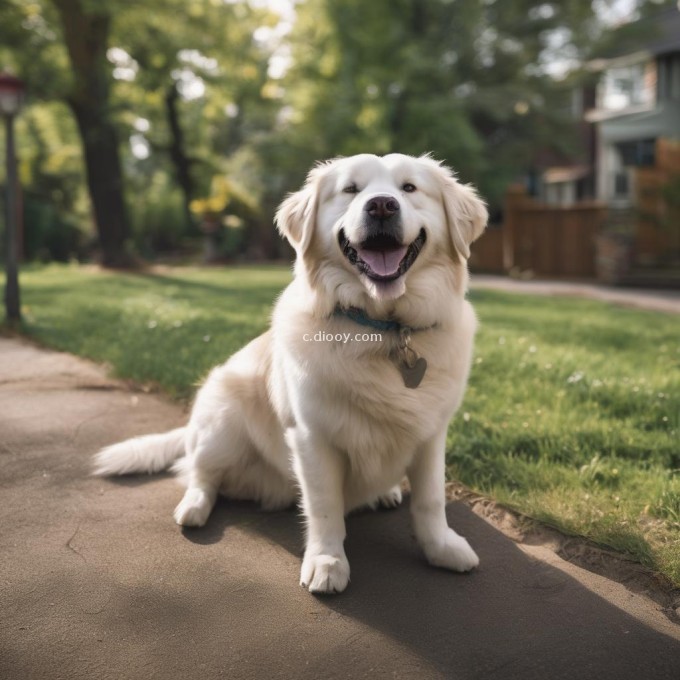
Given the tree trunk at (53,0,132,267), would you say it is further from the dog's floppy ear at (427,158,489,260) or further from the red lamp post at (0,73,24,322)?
the dog's floppy ear at (427,158,489,260)

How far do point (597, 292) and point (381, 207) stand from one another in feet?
35.8

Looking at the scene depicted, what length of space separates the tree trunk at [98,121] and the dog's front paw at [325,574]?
13214mm

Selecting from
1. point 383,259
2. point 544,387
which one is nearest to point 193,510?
Answer: point 383,259

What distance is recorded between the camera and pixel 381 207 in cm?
243

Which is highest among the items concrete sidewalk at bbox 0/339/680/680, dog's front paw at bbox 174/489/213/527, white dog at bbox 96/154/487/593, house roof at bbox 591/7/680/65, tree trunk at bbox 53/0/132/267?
house roof at bbox 591/7/680/65

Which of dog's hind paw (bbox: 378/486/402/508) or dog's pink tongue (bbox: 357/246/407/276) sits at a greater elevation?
dog's pink tongue (bbox: 357/246/407/276)

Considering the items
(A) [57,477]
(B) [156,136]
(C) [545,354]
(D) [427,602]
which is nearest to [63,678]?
(D) [427,602]

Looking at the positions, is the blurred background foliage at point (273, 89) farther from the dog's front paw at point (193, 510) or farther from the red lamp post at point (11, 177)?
the dog's front paw at point (193, 510)

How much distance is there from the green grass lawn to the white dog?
0.71 m

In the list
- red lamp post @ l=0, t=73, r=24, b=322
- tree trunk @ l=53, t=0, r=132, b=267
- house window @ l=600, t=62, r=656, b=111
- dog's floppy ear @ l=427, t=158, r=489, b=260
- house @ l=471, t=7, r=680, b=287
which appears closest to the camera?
dog's floppy ear @ l=427, t=158, r=489, b=260

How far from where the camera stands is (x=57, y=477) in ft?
10.5

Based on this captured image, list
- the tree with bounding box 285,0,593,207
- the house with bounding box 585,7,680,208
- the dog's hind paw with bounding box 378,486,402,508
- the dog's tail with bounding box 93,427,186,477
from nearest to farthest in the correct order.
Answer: the dog's hind paw with bounding box 378,486,402,508 → the dog's tail with bounding box 93,427,186,477 → the tree with bounding box 285,0,593,207 → the house with bounding box 585,7,680,208

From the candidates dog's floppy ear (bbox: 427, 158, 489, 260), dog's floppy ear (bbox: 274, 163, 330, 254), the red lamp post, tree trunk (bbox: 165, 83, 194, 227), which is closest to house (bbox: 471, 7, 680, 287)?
the red lamp post

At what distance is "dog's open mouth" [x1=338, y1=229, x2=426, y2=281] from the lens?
2.48m
